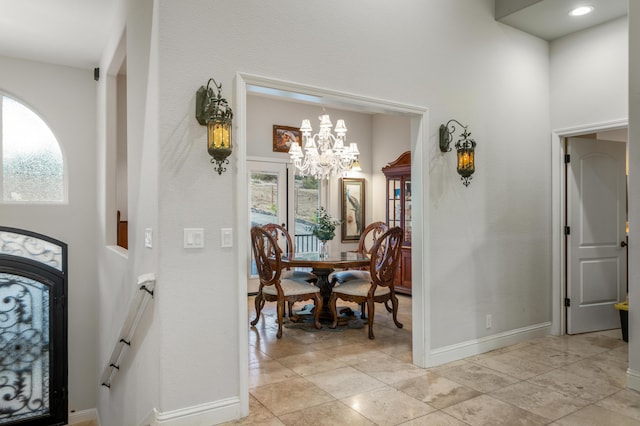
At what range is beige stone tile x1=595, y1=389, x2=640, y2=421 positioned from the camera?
105 inches

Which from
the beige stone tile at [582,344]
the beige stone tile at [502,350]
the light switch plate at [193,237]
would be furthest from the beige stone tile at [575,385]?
the light switch plate at [193,237]

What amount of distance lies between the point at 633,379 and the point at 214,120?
345cm

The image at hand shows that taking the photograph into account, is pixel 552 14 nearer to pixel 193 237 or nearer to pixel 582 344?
pixel 582 344

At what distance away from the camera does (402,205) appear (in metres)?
6.79

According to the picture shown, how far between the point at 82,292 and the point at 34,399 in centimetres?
133

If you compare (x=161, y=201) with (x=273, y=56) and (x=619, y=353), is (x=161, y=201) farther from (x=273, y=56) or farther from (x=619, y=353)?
(x=619, y=353)

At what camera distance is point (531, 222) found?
4.19 metres

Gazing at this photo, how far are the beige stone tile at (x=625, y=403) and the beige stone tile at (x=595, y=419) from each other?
2.4 inches

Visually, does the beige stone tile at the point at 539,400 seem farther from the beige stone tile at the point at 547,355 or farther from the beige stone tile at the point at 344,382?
the beige stone tile at the point at 344,382

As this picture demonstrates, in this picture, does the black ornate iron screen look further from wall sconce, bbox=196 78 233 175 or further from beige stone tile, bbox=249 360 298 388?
wall sconce, bbox=196 78 233 175

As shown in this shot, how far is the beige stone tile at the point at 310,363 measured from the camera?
3.43 m

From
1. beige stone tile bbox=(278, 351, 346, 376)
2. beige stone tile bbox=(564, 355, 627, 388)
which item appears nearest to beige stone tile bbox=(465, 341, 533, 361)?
beige stone tile bbox=(564, 355, 627, 388)

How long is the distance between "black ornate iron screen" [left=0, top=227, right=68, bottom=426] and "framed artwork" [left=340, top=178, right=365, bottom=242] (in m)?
4.40

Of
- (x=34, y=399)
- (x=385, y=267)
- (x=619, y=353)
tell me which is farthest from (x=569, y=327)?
(x=34, y=399)
